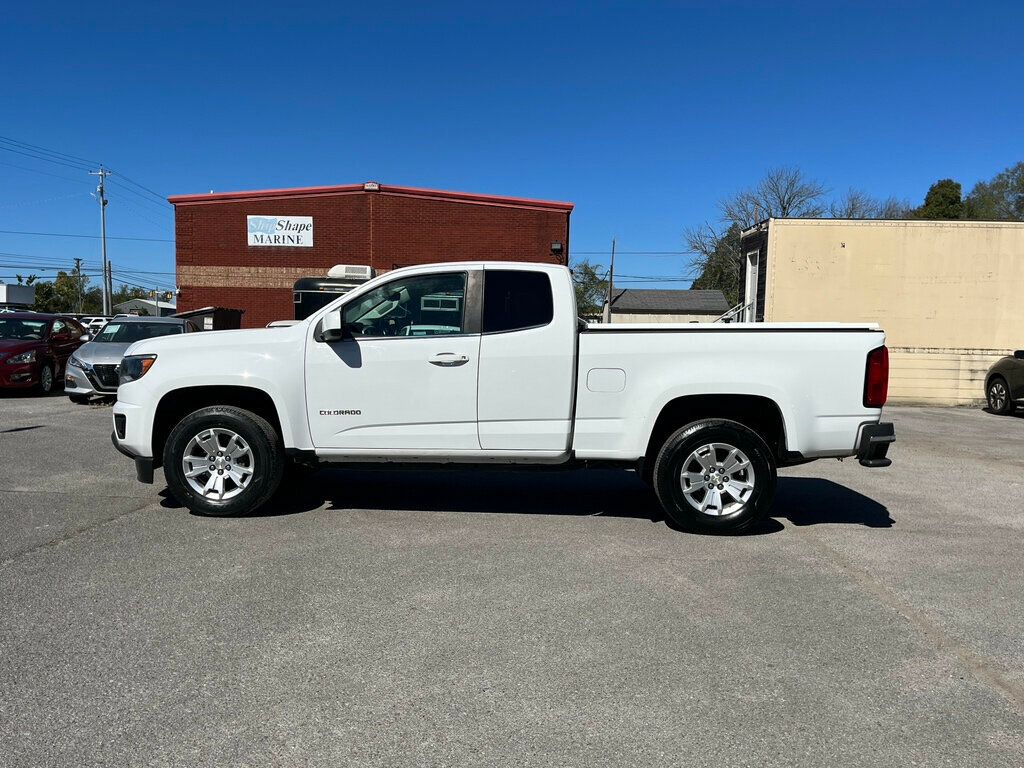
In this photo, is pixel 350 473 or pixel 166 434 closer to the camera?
pixel 166 434

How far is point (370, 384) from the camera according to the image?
5781 millimetres

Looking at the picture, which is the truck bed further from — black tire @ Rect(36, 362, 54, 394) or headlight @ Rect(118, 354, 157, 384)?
black tire @ Rect(36, 362, 54, 394)

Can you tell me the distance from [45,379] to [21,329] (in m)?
1.30

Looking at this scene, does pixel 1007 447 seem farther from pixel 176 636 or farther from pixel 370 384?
pixel 176 636

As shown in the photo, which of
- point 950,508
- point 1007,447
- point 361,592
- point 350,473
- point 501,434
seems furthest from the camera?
point 1007,447

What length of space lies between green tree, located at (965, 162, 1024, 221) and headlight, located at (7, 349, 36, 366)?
63387 mm

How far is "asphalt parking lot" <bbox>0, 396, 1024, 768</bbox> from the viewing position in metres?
2.87

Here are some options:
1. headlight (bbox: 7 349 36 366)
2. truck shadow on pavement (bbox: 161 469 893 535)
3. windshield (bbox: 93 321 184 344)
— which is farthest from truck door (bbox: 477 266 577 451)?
headlight (bbox: 7 349 36 366)

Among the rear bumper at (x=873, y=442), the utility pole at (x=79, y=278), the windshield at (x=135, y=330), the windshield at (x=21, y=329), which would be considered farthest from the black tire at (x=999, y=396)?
the utility pole at (x=79, y=278)

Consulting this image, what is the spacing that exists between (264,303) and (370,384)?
21.8 metres

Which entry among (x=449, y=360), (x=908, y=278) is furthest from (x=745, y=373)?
(x=908, y=278)

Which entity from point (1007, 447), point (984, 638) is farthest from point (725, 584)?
point (1007, 447)

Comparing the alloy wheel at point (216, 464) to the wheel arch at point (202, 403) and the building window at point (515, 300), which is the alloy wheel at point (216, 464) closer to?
the wheel arch at point (202, 403)

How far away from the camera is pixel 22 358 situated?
14.9 m
